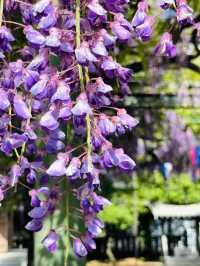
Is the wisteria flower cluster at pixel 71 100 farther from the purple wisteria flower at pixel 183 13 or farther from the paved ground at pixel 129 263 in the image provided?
the paved ground at pixel 129 263

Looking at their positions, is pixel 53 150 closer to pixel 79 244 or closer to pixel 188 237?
pixel 79 244

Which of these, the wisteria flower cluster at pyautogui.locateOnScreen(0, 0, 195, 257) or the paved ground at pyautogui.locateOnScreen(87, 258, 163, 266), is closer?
the wisteria flower cluster at pyautogui.locateOnScreen(0, 0, 195, 257)

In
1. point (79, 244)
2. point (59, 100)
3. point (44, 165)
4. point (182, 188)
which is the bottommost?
point (182, 188)

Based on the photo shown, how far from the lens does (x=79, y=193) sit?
2068mm

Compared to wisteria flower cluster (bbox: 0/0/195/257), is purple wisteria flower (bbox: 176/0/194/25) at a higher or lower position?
higher

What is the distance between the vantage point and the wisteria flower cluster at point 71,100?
2002 mm

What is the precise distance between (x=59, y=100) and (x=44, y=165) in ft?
1.42

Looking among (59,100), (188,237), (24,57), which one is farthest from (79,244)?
(188,237)

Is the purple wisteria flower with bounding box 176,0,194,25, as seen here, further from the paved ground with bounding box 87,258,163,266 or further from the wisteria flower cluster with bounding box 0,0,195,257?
the paved ground with bounding box 87,258,163,266

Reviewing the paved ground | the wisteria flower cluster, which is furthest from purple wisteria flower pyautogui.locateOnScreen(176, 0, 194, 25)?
the paved ground

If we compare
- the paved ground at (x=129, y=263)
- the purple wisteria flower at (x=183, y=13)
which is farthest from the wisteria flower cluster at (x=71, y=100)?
the paved ground at (x=129, y=263)

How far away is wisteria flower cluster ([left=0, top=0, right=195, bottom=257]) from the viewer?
200cm

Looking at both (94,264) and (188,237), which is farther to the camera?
(188,237)

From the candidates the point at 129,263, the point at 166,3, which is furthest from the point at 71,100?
the point at 129,263
